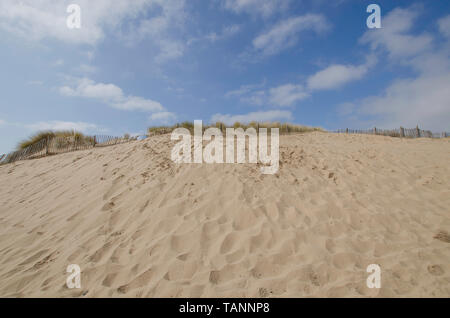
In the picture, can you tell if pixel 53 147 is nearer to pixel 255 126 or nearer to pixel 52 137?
pixel 52 137

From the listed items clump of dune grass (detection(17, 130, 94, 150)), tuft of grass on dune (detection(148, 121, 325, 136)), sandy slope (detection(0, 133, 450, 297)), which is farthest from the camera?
clump of dune grass (detection(17, 130, 94, 150))

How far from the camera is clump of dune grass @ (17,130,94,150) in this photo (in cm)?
1264

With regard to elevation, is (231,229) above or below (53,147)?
below

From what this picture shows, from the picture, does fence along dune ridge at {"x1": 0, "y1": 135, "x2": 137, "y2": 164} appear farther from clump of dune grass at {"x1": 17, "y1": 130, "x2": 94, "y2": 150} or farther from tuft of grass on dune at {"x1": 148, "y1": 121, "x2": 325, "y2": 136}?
tuft of grass on dune at {"x1": 148, "y1": 121, "x2": 325, "y2": 136}

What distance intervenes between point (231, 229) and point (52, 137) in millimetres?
13968

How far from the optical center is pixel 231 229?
12.3 feet

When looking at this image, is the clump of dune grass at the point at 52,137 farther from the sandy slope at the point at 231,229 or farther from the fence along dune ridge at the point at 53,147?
the sandy slope at the point at 231,229

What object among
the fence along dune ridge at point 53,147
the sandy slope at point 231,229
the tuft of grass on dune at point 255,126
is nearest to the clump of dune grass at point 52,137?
the fence along dune ridge at point 53,147

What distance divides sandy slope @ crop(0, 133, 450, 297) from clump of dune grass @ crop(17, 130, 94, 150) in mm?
6853

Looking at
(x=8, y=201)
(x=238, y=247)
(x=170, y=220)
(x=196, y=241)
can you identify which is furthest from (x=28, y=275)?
(x=8, y=201)

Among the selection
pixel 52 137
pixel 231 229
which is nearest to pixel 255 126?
pixel 231 229

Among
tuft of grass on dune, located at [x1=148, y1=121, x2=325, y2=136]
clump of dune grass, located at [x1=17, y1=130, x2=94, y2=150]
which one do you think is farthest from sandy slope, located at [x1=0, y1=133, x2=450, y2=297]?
clump of dune grass, located at [x1=17, y1=130, x2=94, y2=150]

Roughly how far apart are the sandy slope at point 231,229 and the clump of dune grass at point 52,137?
22.5ft

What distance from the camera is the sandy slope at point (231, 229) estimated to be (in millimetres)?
2854
